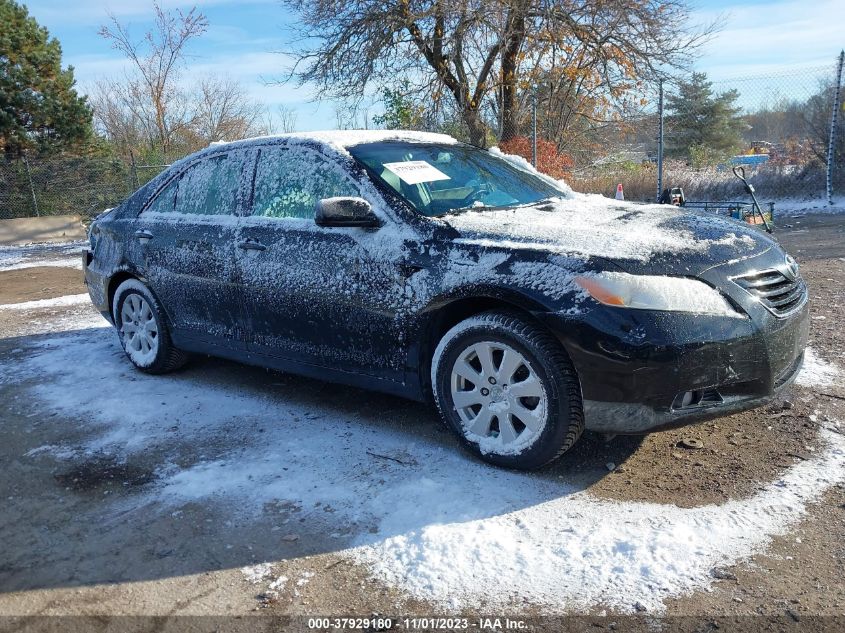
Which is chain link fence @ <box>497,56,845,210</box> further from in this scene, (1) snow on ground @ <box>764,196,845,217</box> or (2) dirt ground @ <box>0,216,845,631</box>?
(2) dirt ground @ <box>0,216,845,631</box>

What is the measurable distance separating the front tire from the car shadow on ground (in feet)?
0.50

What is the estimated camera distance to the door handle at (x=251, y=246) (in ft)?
13.8

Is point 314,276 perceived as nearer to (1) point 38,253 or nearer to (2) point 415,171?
(2) point 415,171

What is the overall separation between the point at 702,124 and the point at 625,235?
99.8ft

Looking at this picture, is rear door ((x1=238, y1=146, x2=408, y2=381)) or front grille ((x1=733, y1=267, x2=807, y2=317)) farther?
rear door ((x1=238, y1=146, x2=408, y2=381))

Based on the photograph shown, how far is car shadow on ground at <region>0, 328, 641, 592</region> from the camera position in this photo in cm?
286

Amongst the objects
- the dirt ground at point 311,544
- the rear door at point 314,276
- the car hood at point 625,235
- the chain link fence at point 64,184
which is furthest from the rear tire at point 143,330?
the chain link fence at point 64,184

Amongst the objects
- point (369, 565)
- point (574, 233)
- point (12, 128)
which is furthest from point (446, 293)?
point (12, 128)

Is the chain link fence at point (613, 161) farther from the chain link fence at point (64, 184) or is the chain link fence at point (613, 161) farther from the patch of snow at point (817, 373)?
the patch of snow at point (817, 373)

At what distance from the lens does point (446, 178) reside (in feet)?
13.3

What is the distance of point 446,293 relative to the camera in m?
3.41

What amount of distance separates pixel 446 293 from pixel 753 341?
1368 mm

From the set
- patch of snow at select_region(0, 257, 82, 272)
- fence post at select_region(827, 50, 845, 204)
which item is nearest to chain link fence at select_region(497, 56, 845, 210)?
fence post at select_region(827, 50, 845, 204)

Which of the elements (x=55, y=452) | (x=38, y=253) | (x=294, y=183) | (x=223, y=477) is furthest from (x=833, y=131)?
(x=38, y=253)
